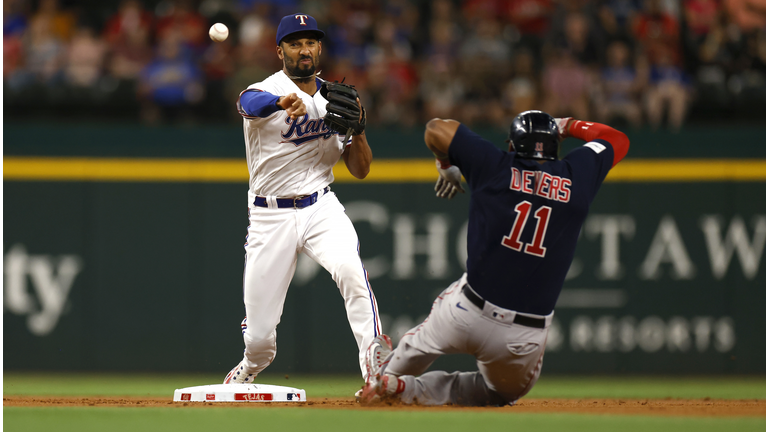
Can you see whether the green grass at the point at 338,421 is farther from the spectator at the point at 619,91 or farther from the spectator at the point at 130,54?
the spectator at the point at 130,54

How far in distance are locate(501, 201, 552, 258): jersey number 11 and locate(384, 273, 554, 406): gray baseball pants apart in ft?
1.03

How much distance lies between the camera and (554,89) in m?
8.73

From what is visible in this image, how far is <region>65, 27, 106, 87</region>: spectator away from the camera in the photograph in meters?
8.70

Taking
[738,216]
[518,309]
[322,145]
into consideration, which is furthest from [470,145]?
[738,216]

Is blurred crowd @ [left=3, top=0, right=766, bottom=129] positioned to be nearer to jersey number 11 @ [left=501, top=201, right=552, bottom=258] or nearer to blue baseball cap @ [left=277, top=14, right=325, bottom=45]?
blue baseball cap @ [left=277, top=14, right=325, bottom=45]

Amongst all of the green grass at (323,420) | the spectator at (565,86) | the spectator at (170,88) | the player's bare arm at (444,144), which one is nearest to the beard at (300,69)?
the player's bare arm at (444,144)

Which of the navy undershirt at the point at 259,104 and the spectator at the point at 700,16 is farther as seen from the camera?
the spectator at the point at 700,16

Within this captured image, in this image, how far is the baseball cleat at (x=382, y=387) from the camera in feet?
14.7

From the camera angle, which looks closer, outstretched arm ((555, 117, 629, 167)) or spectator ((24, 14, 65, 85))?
outstretched arm ((555, 117, 629, 167))

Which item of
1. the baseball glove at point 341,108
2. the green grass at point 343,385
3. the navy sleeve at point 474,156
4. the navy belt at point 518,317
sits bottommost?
the green grass at point 343,385

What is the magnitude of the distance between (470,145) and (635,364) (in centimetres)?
490

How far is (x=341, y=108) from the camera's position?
480cm

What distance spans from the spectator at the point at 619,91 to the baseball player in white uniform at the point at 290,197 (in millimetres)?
4199

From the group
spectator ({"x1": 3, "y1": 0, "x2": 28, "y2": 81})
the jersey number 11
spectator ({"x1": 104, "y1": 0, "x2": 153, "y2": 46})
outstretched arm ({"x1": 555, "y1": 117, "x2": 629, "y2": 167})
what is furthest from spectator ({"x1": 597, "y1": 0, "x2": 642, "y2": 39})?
spectator ({"x1": 3, "y1": 0, "x2": 28, "y2": 81})
